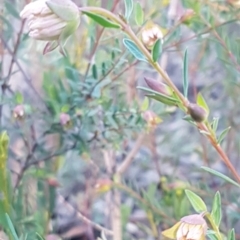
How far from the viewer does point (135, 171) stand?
4.17 feet

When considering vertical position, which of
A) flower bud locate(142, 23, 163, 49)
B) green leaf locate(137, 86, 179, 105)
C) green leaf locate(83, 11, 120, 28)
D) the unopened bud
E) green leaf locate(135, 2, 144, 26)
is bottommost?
the unopened bud

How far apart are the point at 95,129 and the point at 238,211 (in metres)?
0.23

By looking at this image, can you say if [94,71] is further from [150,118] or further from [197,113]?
[197,113]

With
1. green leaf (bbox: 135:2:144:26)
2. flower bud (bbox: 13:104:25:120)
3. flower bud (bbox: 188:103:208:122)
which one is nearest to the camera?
flower bud (bbox: 188:103:208:122)

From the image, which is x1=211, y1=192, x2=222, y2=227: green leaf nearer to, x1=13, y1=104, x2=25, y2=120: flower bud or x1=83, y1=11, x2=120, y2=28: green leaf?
x1=83, y1=11, x2=120, y2=28: green leaf

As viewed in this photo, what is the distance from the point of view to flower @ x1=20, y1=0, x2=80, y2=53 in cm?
38

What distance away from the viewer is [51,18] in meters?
0.39

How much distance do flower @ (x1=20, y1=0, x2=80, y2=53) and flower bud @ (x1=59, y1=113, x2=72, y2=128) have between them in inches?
10.7

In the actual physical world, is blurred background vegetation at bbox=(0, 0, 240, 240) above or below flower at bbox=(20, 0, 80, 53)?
below

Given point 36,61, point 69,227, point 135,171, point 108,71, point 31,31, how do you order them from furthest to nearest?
point 135,171 < point 69,227 < point 36,61 < point 108,71 < point 31,31

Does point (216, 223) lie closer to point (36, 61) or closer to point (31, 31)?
point (31, 31)

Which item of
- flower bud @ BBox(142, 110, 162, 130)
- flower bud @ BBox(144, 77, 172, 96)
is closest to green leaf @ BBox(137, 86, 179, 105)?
flower bud @ BBox(144, 77, 172, 96)

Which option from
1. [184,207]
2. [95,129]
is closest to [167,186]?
[184,207]

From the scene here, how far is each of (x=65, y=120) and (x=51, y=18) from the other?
0.28 meters
